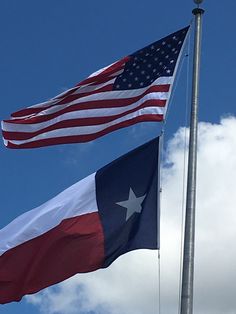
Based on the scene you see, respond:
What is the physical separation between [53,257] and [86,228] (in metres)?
1.07

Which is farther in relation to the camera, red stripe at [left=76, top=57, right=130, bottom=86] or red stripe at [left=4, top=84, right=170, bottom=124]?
red stripe at [left=76, top=57, right=130, bottom=86]

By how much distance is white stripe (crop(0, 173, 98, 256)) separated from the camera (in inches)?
740

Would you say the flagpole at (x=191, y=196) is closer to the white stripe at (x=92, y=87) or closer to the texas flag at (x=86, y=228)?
the texas flag at (x=86, y=228)

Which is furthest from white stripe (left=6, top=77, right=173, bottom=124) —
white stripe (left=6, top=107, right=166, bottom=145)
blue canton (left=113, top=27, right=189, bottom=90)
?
white stripe (left=6, top=107, right=166, bottom=145)

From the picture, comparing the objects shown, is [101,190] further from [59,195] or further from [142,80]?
[142,80]

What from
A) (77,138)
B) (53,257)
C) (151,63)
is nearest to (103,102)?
(77,138)

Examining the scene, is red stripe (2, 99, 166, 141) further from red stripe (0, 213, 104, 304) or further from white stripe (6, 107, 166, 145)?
red stripe (0, 213, 104, 304)

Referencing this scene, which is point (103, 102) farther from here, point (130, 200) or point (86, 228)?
point (86, 228)

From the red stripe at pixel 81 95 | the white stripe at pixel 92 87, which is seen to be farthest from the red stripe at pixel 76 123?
the white stripe at pixel 92 87

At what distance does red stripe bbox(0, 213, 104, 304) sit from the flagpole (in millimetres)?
2858

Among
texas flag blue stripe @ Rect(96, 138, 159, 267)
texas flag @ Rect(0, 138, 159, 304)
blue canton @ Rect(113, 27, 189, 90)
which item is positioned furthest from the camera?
blue canton @ Rect(113, 27, 189, 90)

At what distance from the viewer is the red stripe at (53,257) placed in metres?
17.9

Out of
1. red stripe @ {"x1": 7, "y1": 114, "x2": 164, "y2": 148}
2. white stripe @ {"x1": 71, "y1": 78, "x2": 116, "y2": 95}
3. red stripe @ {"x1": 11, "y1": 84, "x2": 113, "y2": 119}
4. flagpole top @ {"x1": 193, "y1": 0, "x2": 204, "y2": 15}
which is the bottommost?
red stripe @ {"x1": 7, "y1": 114, "x2": 164, "y2": 148}

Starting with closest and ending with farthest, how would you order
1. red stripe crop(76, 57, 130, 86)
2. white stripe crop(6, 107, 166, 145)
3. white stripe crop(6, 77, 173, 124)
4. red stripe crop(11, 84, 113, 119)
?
white stripe crop(6, 107, 166, 145) < white stripe crop(6, 77, 173, 124) < red stripe crop(76, 57, 130, 86) < red stripe crop(11, 84, 113, 119)
